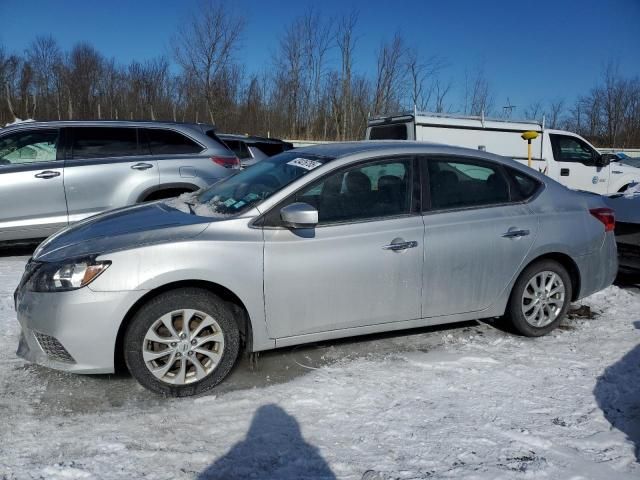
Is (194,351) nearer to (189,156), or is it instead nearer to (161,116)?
(189,156)

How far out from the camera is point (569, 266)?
4652 millimetres

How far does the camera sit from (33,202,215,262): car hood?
3.37m

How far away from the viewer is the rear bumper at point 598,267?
4.64 metres

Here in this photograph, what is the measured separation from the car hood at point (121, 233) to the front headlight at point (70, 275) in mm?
65

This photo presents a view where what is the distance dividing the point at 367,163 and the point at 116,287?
6.37ft

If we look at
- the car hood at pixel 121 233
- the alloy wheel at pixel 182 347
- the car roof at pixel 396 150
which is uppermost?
the car roof at pixel 396 150

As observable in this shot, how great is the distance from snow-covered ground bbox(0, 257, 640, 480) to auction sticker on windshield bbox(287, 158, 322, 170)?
56.4 inches

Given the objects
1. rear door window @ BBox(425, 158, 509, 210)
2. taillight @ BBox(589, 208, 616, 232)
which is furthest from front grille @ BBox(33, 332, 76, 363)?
taillight @ BBox(589, 208, 616, 232)

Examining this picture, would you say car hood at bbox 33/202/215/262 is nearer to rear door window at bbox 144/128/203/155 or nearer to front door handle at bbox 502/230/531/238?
front door handle at bbox 502/230/531/238

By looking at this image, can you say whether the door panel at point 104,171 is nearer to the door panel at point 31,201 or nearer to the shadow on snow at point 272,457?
the door panel at point 31,201

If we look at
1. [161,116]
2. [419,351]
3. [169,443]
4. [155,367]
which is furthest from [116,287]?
[161,116]

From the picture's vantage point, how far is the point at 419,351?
4.26 m

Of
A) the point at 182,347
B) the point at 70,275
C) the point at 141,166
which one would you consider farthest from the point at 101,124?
the point at 182,347

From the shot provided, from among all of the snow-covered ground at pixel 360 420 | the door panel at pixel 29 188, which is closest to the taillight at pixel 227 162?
the door panel at pixel 29 188
